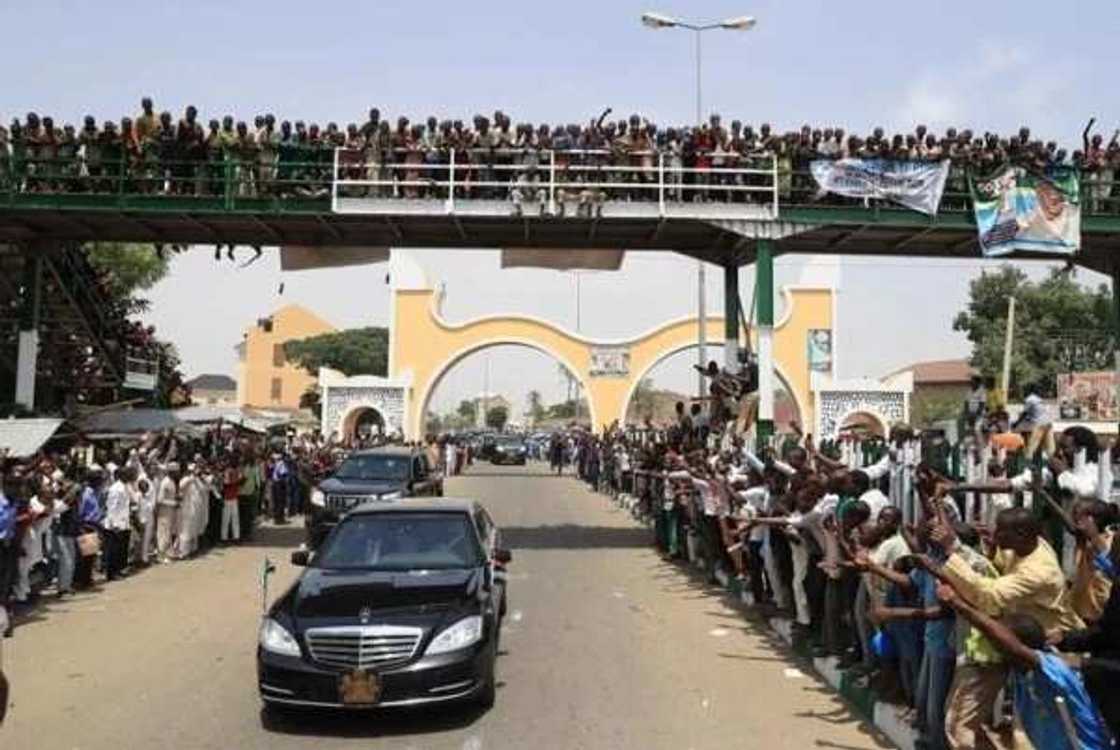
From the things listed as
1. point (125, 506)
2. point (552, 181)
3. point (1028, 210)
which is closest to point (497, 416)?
point (552, 181)

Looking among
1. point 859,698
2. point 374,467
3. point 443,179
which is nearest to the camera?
point 859,698

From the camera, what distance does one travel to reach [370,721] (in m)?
8.03

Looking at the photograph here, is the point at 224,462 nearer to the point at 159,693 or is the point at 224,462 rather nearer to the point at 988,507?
the point at 159,693

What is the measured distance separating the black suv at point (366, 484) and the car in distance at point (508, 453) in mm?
38926

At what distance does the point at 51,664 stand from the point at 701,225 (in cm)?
1296

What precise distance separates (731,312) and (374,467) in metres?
7.21

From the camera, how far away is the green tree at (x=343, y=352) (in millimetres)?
99125

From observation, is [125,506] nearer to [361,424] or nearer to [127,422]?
[127,422]

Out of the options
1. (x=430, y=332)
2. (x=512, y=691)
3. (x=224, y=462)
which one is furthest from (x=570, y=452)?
(x=512, y=691)

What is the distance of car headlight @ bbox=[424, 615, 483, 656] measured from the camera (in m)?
7.79

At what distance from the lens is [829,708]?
27.8 ft

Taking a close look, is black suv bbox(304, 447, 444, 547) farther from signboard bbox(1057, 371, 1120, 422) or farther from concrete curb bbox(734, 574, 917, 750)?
signboard bbox(1057, 371, 1120, 422)

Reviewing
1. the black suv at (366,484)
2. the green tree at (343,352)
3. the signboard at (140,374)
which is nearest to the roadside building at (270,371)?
the green tree at (343,352)

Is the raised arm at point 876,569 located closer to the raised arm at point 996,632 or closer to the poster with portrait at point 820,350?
the raised arm at point 996,632
